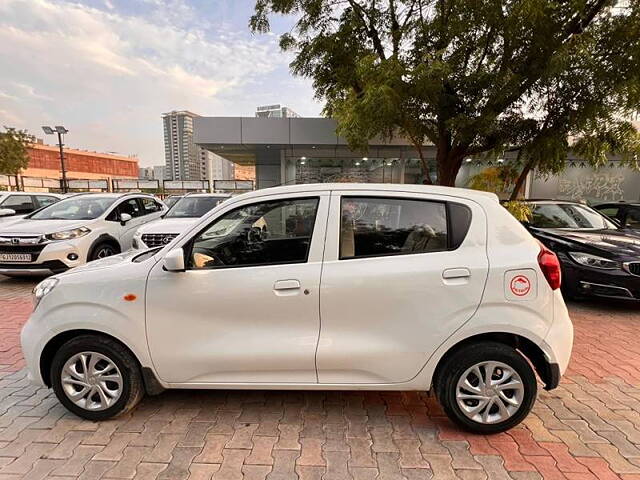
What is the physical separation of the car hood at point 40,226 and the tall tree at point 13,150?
26815 mm

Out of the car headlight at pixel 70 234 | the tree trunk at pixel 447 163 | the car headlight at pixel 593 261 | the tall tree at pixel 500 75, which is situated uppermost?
the tall tree at pixel 500 75

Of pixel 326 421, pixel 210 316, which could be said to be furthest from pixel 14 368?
pixel 326 421

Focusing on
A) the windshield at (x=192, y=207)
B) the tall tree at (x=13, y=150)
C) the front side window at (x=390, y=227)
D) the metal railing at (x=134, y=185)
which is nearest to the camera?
the front side window at (x=390, y=227)

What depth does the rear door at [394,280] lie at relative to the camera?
7.64 feet

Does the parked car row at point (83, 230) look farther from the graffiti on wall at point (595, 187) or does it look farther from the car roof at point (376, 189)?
the graffiti on wall at point (595, 187)

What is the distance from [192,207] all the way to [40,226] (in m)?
2.62

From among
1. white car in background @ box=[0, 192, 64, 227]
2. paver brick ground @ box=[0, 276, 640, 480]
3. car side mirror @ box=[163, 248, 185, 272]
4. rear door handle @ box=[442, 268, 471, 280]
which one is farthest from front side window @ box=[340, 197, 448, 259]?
white car in background @ box=[0, 192, 64, 227]

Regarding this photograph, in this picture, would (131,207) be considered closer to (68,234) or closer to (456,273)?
(68,234)

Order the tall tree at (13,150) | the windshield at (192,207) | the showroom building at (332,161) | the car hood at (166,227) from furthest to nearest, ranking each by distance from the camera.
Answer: the tall tree at (13,150)
the showroom building at (332,161)
the windshield at (192,207)
the car hood at (166,227)

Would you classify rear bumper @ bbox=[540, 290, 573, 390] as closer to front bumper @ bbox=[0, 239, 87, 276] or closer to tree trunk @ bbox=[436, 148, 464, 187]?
tree trunk @ bbox=[436, 148, 464, 187]

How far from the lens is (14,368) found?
134 inches

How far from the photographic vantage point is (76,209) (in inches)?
276

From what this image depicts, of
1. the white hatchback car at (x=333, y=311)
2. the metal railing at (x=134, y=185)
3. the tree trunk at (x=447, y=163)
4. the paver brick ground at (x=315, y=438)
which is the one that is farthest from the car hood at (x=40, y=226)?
the metal railing at (x=134, y=185)

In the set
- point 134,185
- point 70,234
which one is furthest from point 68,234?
point 134,185
